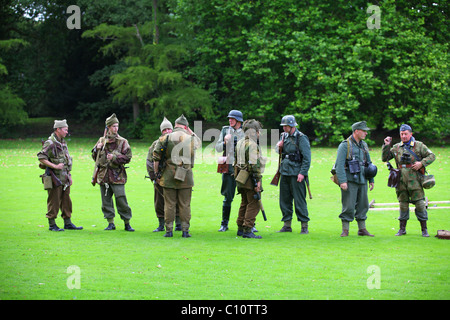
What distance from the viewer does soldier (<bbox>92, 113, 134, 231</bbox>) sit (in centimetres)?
1085

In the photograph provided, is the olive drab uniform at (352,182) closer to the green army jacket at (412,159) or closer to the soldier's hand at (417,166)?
the green army jacket at (412,159)

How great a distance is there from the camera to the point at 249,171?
1026 cm

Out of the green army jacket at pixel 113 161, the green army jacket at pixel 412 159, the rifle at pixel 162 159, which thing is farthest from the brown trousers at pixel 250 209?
the green army jacket at pixel 412 159

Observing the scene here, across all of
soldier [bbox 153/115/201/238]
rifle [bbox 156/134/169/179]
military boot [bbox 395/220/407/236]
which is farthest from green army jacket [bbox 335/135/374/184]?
rifle [bbox 156/134/169/179]

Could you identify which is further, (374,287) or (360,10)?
(360,10)

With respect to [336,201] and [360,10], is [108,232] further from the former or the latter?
[360,10]

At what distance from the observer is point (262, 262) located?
327 inches

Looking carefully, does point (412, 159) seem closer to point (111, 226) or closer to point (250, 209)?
point (250, 209)

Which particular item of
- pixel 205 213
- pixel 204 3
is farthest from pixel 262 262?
pixel 204 3

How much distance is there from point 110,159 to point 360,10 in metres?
27.5

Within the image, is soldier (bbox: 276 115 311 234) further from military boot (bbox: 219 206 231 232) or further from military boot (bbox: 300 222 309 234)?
military boot (bbox: 219 206 231 232)

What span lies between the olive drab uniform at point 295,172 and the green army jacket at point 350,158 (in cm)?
58

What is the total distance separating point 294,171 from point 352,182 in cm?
106

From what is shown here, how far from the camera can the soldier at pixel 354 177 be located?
408 inches
